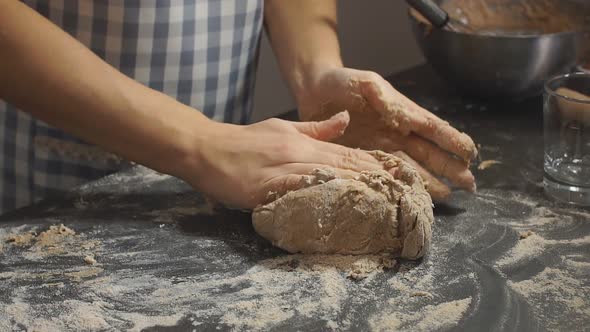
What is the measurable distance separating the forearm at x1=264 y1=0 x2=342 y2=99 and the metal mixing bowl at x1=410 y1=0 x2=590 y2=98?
0.64ft

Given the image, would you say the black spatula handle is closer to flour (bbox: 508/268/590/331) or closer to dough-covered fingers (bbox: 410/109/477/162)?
dough-covered fingers (bbox: 410/109/477/162)

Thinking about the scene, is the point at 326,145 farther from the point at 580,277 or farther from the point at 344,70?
the point at 580,277

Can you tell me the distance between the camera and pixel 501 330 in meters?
0.87

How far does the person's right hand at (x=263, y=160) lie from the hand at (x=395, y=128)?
11cm

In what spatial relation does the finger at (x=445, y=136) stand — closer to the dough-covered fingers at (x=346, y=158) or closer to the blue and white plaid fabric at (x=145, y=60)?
the dough-covered fingers at (x=346, y=158)

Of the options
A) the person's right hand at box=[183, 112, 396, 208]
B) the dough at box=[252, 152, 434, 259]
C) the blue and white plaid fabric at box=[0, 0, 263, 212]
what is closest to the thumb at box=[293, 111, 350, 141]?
the person's right hand at box=[183, 112, 396, 208]

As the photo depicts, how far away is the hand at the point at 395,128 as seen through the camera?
1168mm

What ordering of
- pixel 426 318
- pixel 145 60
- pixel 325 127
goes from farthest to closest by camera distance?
pixel 145 60 → pixel 325 127 → pixel 426 318

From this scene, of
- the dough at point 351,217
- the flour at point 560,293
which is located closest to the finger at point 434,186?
the dough at point 351,217

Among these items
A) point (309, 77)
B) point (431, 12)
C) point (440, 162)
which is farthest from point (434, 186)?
point (431, 12)

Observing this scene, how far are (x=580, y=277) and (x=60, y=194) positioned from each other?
720 millimetres

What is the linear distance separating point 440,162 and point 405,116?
0.08 m

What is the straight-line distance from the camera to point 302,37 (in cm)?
138

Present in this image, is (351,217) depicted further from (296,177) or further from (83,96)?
(83,96)
